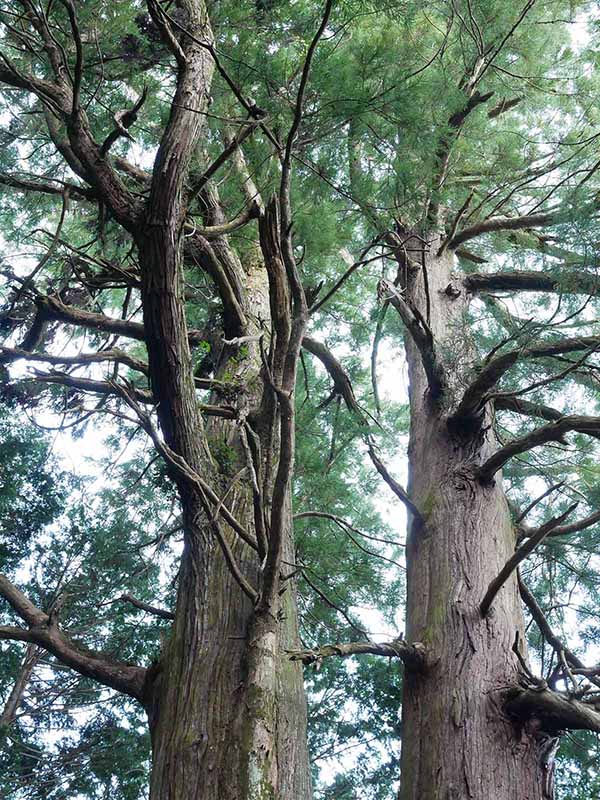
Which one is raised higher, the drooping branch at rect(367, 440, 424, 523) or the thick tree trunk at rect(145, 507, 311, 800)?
the drooping branch at rect(367, 440, 424, 523)

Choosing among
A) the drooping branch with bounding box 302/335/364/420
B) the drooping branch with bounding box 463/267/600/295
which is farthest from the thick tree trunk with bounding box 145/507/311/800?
the drooping branch with bounding box 463/267/600/295

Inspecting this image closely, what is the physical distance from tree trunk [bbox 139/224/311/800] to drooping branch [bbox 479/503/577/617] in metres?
0.77

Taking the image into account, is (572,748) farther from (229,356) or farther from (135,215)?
(135,215)

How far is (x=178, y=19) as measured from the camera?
129 inches

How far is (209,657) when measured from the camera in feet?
8.46

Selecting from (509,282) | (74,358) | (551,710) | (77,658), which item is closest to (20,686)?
(77,658)

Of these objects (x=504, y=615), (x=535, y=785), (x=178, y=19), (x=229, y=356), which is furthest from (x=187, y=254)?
(x=535, y=785)

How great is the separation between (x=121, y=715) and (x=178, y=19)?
4.88 meters

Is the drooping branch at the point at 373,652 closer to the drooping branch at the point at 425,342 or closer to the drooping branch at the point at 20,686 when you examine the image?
the drooping branch at the point at 425,342

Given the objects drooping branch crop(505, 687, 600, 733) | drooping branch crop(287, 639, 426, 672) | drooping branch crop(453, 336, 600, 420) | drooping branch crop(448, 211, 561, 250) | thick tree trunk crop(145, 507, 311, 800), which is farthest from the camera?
drooping branch crop(448, 211, 561, 250)

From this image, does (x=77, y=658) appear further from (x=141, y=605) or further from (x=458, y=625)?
(x=458, y=625)

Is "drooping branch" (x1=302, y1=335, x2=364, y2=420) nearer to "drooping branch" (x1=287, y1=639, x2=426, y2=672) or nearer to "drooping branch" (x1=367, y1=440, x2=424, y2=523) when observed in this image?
"drooping branch" (x1=367, y1=440, x2=424, y2=523)

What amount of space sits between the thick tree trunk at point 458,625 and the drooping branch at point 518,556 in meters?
0.10

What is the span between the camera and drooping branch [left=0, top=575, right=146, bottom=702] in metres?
2.71
